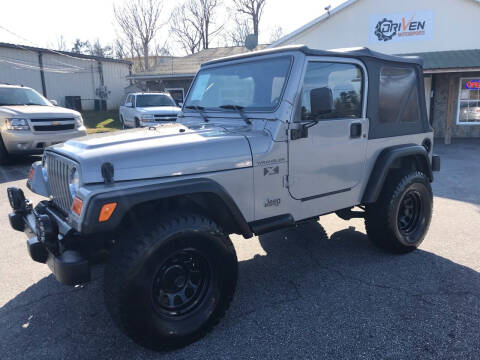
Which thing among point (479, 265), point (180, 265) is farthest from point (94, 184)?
point (479, 265)

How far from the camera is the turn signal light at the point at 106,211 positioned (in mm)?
2285

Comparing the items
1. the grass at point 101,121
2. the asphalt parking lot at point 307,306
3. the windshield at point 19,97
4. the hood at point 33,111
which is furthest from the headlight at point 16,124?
the grass at point 101,121

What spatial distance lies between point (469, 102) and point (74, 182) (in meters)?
A: 15.9

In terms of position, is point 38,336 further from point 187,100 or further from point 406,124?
point 406,124

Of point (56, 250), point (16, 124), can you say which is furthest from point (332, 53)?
point (16, 124)

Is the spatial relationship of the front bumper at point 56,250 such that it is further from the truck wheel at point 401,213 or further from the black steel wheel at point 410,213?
the black steel wheel at point 410,213

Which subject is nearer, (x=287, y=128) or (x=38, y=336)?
(x=38, y=336)

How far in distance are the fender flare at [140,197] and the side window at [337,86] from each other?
41.1 inches

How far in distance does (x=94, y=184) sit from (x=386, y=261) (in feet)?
10.1

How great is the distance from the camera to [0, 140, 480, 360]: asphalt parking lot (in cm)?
266

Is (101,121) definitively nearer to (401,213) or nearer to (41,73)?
(41,73)

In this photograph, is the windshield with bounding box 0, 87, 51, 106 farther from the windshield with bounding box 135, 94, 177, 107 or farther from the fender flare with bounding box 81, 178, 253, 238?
the fender flare with bounding box 81, 178, 253, 238

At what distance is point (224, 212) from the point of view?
290cm

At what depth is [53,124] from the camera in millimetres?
8695
